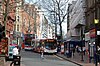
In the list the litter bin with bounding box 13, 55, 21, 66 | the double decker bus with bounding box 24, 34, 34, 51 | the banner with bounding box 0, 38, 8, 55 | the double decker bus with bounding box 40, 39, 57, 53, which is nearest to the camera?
the litter bin with bounding box 13, 55, 21, 66

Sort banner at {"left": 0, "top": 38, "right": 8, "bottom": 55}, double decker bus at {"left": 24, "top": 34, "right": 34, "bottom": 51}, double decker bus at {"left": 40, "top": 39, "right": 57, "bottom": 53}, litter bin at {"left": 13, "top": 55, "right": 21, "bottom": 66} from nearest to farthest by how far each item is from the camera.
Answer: litter bin at {"left": 13, "top": 55, "right": 21, "bottom": 66}
banner at {"left": 0, "top": 38, "right": 8, "bottom": 55}
double decker bus at {"left": 40, "top": 39, "right": 57, "bottom": 53}
double decker bus at {"left": 24, "top": 34, "right": 34, "bottom": 51}

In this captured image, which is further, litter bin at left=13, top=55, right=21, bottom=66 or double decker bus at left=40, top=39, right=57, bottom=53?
double decker bus at left=40, top=39, right=57, bottom=53

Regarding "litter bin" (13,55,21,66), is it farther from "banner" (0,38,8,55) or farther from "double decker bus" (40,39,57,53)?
"double decker bus" (40,39,57,53)

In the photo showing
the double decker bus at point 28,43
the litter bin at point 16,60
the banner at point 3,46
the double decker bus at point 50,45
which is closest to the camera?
the litter bin at point 16,60

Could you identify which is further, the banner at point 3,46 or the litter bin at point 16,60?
the banner at point 3,46

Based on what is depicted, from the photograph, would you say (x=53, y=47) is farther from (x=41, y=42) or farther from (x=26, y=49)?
(x=26, y=49)

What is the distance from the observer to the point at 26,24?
130 metres

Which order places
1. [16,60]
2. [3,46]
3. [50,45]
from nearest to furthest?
[16,60], [3,46], [50,45]

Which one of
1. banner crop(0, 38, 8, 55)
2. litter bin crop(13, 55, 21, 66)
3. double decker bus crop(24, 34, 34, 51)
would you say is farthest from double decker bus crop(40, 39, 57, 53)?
litter bin crop(13, 55, 21, 66)

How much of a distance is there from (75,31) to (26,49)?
567 inches

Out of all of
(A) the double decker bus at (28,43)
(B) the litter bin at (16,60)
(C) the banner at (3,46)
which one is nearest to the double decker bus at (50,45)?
(A) the double decker bus at (28,43)

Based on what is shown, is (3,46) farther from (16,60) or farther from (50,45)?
(50,45)

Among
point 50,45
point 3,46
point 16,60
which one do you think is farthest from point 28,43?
point 16,60

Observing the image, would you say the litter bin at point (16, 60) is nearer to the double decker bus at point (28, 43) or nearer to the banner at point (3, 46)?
the banner at point (3, 46)
